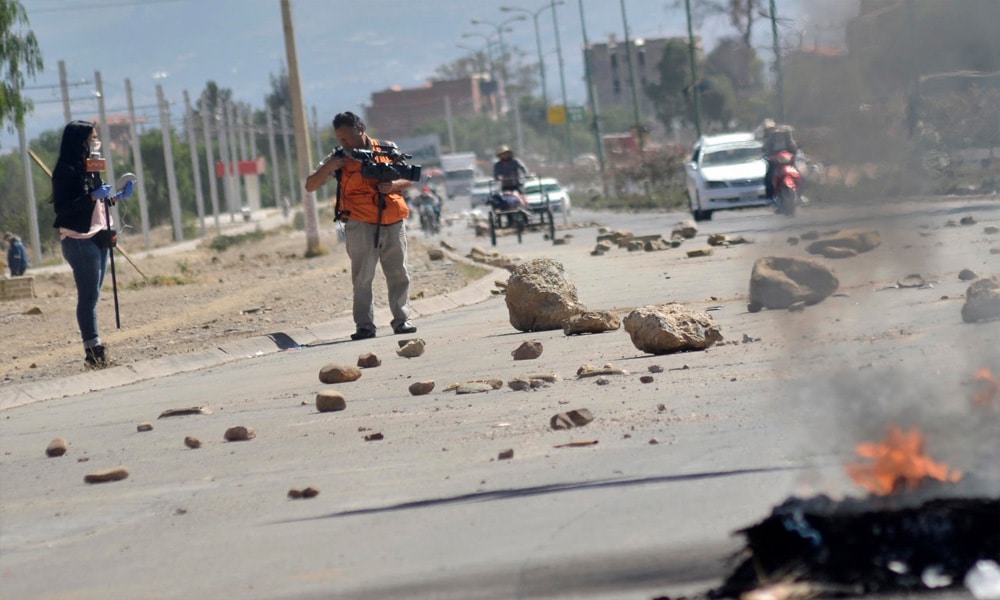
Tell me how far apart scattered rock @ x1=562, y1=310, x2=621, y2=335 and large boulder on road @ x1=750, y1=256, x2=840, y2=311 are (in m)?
1.09

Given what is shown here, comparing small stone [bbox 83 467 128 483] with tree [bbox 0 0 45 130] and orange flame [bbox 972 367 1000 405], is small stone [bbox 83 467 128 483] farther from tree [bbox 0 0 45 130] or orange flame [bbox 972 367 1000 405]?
tree [bbox 0 0 45 130]

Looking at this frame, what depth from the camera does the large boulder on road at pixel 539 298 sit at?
10.9 m

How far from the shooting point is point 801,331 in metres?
6.57

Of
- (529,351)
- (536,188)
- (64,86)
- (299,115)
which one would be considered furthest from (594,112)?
(529,351)

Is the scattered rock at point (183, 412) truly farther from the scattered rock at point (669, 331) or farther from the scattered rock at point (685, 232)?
the scattered rock at point (685, 232)

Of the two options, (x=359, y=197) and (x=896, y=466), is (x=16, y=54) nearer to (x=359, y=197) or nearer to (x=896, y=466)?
(x=359, y=197)

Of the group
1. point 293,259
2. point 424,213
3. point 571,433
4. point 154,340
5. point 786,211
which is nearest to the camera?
point 571,433

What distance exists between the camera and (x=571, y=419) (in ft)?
21.1

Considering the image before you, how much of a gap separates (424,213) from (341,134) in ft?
117

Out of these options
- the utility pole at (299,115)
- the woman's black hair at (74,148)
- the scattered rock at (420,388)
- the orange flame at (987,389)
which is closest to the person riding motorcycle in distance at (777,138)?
the orange flame at (987,389)

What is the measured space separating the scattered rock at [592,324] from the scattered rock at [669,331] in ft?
4.96

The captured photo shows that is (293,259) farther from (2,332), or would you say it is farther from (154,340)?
(154,340)

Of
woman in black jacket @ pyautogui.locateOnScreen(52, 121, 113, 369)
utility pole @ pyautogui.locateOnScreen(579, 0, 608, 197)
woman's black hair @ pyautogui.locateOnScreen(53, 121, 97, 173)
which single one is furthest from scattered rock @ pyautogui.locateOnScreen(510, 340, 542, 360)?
utility pole @ pyautogui.locateOnScreen(579, 0, 608, 197)

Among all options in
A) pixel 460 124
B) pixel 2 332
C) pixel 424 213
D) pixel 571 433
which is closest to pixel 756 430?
pixel 571 433
